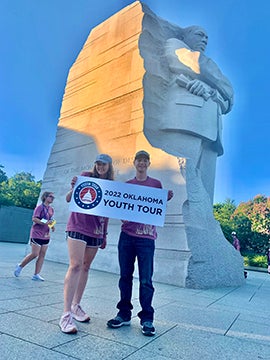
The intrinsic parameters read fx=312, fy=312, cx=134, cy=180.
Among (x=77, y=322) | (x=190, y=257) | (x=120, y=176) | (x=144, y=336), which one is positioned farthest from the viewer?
(x=120, y=176)

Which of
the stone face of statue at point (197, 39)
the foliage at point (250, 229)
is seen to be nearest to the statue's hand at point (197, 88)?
the stone face of statue at point (197, 39)

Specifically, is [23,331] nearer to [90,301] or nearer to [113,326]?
[113,326]

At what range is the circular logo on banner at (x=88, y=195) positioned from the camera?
3263mm

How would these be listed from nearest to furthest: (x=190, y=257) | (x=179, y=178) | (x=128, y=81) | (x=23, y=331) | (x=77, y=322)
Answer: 1. (x=23, y=331)
2. (x=77, y=322)
3. (x=190, y=257)
4. (x=179, y=178)
5. (x=128, y=81)

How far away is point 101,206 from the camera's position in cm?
331

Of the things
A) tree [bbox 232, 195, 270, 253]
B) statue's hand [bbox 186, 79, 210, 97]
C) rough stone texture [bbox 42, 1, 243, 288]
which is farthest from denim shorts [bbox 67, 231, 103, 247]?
tree [bbox 232, 195, 270, 253]

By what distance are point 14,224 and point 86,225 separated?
2135 centimetres

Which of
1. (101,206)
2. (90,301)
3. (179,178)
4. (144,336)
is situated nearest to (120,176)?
(179,178)

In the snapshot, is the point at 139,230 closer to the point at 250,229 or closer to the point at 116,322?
the point at 116,322

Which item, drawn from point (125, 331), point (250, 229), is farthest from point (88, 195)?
point (250, 229)

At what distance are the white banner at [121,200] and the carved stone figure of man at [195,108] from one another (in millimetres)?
5662

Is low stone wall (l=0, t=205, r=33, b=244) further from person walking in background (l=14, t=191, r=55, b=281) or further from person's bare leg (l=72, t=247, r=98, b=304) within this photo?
person's bare leg (l=72, t=247, r=98, b=304)

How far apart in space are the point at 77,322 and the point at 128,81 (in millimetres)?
8344

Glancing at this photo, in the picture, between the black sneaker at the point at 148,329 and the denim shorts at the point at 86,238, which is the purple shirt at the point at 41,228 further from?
the black sneaker at the point at 148,329
